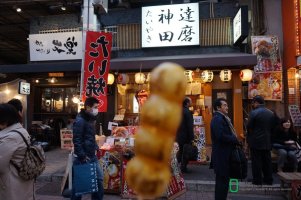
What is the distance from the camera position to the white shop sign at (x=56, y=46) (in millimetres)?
14273

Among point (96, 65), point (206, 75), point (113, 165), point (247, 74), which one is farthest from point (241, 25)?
point (113, 165)

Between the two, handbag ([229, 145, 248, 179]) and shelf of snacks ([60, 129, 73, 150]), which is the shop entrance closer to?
shelf of snacks ([60, 129, 73, 150])

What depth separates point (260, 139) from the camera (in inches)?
317

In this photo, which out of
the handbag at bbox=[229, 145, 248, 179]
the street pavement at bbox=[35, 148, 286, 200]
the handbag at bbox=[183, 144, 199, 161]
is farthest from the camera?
the handbag at bbox=[183, 144, 199, 161]

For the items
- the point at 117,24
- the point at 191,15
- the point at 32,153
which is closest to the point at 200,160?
the point at 191,15

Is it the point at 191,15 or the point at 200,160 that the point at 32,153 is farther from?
the point at 191,15

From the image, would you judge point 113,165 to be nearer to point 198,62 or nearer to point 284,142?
point 284,142

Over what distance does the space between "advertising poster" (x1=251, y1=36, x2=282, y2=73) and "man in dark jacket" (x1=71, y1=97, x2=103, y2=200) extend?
8459mm

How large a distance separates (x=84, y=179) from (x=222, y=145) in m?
2.62

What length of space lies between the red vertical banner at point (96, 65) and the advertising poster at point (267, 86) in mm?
6543

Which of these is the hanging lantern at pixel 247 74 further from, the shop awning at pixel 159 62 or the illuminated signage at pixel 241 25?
→ the illuminated signage at pixel 241 25

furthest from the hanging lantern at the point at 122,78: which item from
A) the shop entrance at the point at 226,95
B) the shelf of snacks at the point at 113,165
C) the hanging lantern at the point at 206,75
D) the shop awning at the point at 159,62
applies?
the shelf of snacks at the point at 113,165

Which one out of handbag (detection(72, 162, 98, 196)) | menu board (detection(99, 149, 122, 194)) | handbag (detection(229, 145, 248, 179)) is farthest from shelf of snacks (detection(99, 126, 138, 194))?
handbag (detection(229, 145, 248, 179))

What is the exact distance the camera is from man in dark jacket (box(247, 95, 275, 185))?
805 centimetres
